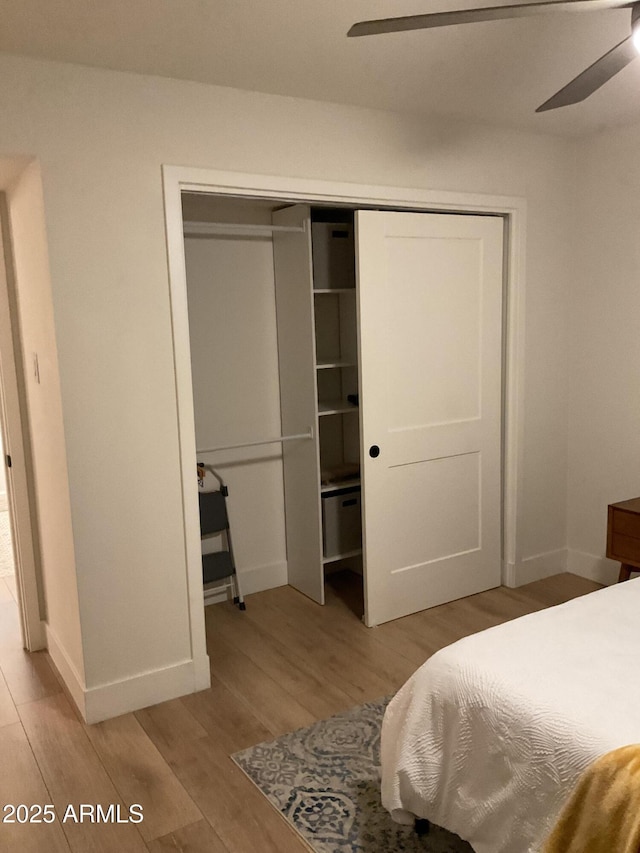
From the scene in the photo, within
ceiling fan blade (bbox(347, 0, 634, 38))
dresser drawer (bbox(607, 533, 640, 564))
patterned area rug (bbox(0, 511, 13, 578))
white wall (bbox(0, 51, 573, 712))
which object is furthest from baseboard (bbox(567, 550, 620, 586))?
patterned area rug (bbox(0, 511, 13, 578))

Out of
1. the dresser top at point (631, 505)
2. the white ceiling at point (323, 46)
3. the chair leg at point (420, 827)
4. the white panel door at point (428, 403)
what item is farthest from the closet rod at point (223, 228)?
the chair leg at point (420, 827)

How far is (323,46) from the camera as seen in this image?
7.86ft

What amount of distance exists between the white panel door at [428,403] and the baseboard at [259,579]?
76 cm

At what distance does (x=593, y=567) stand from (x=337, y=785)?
232cm

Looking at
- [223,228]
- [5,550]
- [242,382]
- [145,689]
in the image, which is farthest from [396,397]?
[5,550]

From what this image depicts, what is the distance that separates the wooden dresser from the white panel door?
2.22 ft

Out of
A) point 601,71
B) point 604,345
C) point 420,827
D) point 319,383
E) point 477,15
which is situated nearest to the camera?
point 477,15

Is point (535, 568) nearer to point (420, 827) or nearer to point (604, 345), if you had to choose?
point (604, 345)

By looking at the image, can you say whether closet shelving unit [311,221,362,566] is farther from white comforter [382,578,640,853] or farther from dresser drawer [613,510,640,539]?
white comforter [382,578,640,853]

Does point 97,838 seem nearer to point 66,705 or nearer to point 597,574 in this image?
point 66,705

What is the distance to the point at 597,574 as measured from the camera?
4.04 meters

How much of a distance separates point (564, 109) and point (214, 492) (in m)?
2.53

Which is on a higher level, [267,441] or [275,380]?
[275,380]

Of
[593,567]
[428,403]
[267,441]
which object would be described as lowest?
[593,567]
